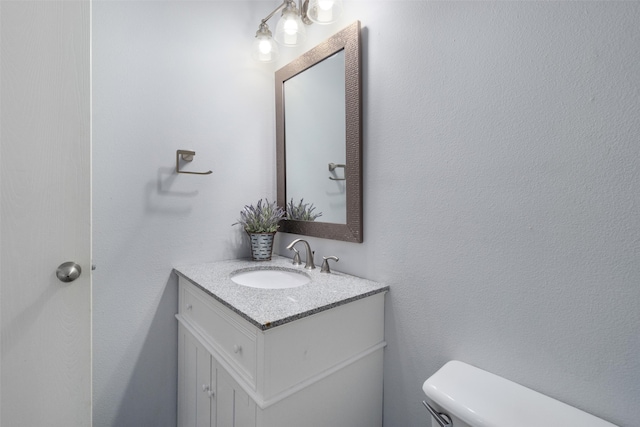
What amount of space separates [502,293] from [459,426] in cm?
36

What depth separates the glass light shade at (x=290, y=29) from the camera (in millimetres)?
1231

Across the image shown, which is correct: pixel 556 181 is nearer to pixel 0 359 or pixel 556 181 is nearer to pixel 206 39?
pixel 0 359

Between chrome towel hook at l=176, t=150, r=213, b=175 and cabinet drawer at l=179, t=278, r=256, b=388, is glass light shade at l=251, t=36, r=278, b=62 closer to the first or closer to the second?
chrome towel hook at l=176, t=150, r=213, b=175

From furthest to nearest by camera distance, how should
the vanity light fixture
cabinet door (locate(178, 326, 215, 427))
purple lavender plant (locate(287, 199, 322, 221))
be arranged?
1. purple lavender plant (locate(287, 199, 322, 221))
2. the vanity light fixture
3. cabinet door (locate(178, 326, 215, 427))

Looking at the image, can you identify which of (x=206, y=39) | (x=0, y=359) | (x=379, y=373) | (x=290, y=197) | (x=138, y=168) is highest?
(x=206, y=39)

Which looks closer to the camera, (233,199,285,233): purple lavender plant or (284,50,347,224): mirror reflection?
(284,50,347,224): mirror reflection

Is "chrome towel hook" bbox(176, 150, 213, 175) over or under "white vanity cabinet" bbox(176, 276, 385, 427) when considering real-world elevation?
over

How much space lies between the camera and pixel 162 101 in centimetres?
128

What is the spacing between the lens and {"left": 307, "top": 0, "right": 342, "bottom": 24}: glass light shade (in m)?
1.13

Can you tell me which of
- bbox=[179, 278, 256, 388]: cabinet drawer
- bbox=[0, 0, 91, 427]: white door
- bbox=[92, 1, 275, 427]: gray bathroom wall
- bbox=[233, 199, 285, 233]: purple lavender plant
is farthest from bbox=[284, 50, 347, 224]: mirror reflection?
bbox=[0, 0, 91, 427]: white door

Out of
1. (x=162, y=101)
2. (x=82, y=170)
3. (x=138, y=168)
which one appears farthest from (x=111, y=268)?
(x=162, y=101)

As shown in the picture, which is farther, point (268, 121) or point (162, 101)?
point (268, 121)

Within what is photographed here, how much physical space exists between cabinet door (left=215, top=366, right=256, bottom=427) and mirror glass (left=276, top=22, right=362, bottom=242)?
0.66 m

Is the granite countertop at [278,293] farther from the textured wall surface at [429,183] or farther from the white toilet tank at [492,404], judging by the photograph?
the white toilet tank at [492,404]
